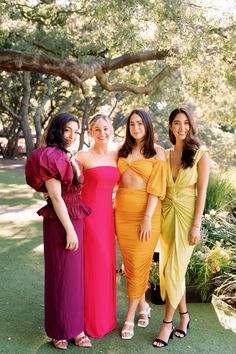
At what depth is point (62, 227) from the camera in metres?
3.26

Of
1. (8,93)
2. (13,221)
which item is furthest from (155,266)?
(8,93)

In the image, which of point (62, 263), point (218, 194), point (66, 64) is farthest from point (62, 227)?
point (66, 64)

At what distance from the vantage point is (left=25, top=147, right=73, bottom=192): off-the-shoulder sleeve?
3.10 m

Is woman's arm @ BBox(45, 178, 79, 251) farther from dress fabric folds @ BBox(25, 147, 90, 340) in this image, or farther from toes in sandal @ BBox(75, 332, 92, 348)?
toes in sandal @ BBox(75, 332, 92, 348)

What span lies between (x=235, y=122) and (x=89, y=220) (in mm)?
11758

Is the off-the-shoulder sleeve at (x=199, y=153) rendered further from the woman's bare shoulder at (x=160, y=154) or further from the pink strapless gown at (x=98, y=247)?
the pink strapless gown at (x=98, y=247)

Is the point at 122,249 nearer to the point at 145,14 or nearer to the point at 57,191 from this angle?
the point at 57,191

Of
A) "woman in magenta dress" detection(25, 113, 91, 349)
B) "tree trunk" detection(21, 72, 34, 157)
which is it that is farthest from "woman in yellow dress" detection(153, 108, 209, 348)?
"tree trunk" detection(21, 72, 34, 157)

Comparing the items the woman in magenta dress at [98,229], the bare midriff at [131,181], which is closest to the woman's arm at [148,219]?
the bare midriff at [131,181]

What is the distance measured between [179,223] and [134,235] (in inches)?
15.5

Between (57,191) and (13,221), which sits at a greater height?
(57,191)

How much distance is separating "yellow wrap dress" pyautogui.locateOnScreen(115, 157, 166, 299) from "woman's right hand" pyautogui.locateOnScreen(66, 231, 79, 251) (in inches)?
20.7

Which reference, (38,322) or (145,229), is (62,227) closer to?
(145,229)

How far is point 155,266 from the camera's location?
15.0 ft
